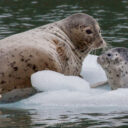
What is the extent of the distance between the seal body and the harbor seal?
0.64 metres

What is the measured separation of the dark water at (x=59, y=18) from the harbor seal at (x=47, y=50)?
0.86m

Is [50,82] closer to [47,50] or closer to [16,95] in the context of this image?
[16,95]

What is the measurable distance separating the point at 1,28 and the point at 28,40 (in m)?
4.85

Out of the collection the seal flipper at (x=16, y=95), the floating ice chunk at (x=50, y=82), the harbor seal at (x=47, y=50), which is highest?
the harbor seal at (x=47, y=50)

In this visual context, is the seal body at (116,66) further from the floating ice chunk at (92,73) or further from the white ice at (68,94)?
the floating ice chunk at (92,73)

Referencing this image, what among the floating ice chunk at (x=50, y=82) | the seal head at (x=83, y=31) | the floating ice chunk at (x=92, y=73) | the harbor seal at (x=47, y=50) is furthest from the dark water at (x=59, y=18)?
the seal head at (x=83, y=31)

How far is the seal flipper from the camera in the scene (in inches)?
380

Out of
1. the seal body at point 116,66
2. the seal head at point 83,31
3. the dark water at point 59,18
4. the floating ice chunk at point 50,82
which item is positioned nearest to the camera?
the dark water at point 59,18

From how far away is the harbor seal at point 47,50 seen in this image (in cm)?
997

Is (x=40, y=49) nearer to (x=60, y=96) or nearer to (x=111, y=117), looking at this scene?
(x=60, y=96)

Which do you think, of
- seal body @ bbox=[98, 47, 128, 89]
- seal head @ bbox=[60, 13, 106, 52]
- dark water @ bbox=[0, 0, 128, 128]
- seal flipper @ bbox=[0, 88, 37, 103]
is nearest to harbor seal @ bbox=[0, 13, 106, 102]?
seal head @ bbox=[60, 13, 106, 52]

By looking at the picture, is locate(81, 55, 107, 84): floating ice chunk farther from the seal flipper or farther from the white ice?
the seal flipper

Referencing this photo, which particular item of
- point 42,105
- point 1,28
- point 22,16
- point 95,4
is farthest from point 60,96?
point 95,4

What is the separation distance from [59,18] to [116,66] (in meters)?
6.07
